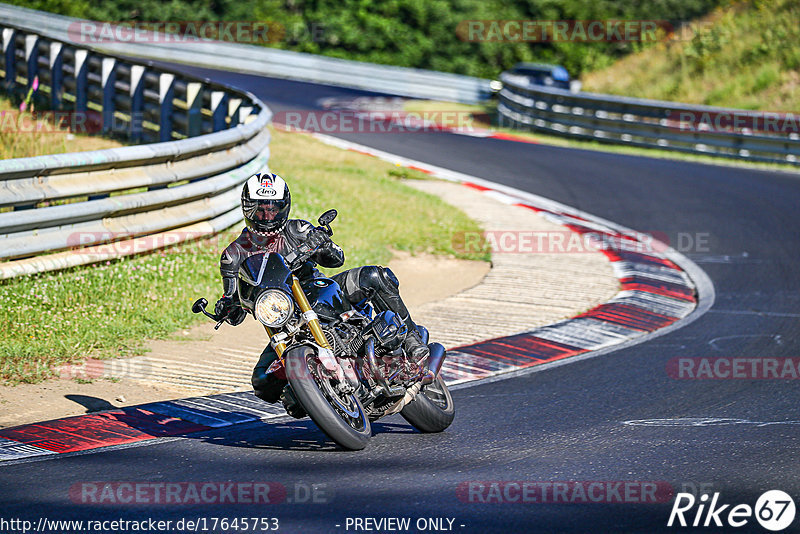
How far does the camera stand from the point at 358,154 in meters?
19.8

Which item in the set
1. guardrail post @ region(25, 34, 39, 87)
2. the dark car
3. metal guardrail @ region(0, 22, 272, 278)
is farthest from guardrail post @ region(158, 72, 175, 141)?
the dark car

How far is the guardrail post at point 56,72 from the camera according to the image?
18.0m

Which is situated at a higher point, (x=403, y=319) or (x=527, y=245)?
(x=403, y=319)

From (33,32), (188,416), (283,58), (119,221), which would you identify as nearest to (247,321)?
(119,221)

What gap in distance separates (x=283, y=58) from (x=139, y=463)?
31613mm

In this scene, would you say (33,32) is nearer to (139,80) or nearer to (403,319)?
(139,80)

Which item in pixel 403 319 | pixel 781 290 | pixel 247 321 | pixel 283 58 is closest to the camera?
pixel 403 319

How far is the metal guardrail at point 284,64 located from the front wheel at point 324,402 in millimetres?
29195

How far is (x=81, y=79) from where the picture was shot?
1731cm

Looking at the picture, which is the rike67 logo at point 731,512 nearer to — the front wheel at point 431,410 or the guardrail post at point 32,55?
the front wheel at point 431,410

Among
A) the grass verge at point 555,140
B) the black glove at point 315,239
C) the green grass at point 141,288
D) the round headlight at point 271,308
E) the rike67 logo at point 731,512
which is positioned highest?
the black glove at point 315,239

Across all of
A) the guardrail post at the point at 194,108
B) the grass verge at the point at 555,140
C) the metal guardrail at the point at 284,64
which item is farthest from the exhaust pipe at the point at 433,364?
the metal guardrail at the point at 284,64

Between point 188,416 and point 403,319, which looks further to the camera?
point 188,416

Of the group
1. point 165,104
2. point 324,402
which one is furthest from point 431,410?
point 165,104
